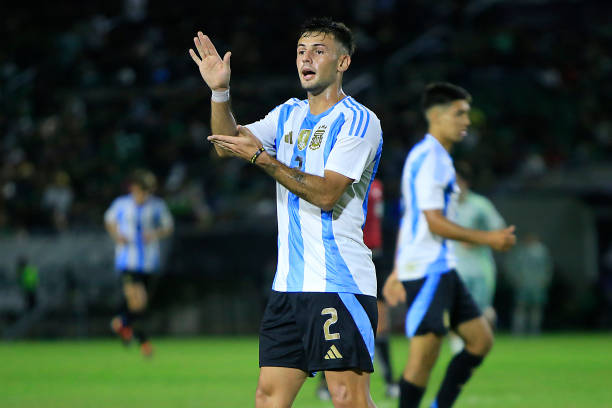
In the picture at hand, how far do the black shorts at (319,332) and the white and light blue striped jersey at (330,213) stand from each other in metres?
0.06

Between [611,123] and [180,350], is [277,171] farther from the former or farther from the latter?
[611,123]

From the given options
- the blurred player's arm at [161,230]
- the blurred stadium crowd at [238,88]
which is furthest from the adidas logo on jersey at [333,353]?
the blurred stadium crowd at [238,88]

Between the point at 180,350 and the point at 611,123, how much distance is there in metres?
13.8

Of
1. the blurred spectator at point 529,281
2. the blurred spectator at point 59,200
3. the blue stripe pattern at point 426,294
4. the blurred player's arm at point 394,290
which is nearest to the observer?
the blue stripe pattern at point 426,294

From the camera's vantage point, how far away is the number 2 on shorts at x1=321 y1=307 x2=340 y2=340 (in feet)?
16.0

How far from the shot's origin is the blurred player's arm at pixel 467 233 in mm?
6629

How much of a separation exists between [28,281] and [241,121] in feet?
25.3

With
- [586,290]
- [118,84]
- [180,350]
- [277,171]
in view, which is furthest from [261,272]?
[277,171]

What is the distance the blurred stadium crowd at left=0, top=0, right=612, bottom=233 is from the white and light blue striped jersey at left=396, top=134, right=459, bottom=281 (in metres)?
16.3

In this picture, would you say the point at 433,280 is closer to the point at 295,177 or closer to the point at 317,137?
the point at 317,137

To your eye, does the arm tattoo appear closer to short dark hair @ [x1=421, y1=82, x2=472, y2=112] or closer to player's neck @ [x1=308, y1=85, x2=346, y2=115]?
player's neck @ [x1=308, y1=85, x2=346, y2=115]

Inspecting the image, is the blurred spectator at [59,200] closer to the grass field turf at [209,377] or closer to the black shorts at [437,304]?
the grass field turf at [209,377]

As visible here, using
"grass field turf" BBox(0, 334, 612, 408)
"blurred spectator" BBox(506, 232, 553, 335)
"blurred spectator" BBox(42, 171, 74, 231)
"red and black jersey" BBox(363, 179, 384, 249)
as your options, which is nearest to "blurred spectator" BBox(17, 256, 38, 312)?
"blurred spectator" BBox(42, 171, 74, 231)

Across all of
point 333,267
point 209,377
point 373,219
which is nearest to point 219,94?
point 333,267
